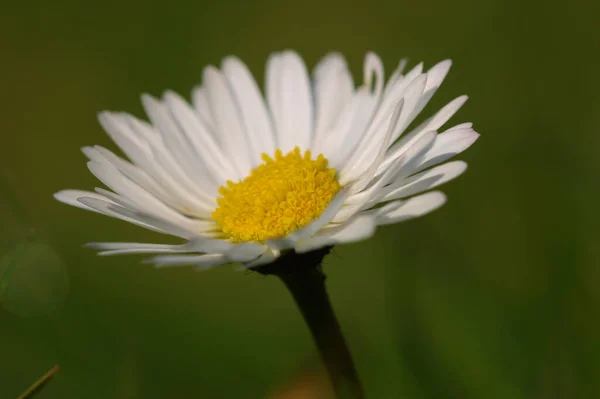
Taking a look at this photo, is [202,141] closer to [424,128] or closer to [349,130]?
[349,130]

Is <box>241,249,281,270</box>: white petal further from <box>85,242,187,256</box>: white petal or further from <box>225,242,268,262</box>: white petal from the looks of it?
<box>85,242,187,256</box>: white petal

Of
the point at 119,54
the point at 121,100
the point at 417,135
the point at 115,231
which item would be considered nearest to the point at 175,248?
the point at 417,135

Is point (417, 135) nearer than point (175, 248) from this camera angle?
No

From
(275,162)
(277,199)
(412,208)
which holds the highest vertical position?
(275,162)

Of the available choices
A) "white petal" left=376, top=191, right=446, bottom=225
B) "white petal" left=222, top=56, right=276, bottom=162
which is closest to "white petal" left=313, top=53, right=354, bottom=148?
"white petal" left=222, top=56, right=276, bottom=162

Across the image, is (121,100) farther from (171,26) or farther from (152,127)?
(152,127)

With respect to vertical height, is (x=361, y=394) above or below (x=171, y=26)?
below

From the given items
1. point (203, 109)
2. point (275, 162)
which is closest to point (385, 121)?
point (275, 162)
